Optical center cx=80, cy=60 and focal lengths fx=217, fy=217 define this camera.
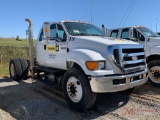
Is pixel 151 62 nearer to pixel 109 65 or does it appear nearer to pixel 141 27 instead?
pixel 141 27

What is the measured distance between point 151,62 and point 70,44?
326 centimetres

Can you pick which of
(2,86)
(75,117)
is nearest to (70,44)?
(75,117)

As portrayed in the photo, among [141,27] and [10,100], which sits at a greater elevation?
[141,27]

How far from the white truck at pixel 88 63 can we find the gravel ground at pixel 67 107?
1.22 ft

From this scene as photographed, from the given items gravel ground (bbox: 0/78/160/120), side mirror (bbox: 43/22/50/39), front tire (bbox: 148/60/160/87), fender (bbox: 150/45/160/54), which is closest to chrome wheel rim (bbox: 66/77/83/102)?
gravel ground (bbox: 0/78/160/120)

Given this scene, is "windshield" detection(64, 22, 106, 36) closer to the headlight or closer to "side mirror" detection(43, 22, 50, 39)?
"side mirror" detection(43, 22, 50, 39)

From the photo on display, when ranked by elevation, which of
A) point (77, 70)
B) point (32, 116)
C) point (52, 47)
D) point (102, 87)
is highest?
point (52, 47)

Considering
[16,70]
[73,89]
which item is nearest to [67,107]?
[73,89]

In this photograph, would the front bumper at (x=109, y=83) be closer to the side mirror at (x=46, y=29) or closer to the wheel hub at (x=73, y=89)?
the wheel hub at (x=73, y=89)

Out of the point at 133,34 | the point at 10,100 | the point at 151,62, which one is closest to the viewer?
the point at 10,100

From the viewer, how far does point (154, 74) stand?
7.57 metres

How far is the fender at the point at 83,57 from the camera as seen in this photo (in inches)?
192

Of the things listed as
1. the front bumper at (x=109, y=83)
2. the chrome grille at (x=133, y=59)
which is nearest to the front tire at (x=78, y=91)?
the front bumper at (x=109, y=83)

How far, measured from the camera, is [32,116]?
5078 mm
